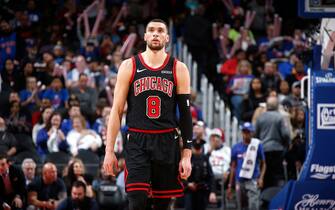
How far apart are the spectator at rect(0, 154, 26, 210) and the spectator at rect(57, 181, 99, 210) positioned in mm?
1044

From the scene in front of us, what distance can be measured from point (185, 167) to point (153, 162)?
1.00ft

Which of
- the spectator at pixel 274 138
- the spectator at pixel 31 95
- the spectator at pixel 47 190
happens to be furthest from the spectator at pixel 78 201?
the spectator at pixel 31 95

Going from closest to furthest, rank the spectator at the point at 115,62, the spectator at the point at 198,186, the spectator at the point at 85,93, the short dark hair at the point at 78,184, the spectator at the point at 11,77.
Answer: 1. the short dark hair at the point at 78,184
2. the spectator at the point at 198,186
3. the spectator at the point at 85,93
4. the spectator at the point at 11,77
5. the spectator at the point at 115,62

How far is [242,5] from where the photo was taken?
1073 inches

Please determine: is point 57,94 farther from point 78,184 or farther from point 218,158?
point 78,184

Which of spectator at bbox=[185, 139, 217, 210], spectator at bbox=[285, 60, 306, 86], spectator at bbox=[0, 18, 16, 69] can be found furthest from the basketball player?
spectator at bbox=[0, 18, 16, 69]

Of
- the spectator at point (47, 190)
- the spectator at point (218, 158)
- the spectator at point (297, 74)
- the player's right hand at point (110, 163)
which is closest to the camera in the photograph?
the player's right hand at point (110, 163)

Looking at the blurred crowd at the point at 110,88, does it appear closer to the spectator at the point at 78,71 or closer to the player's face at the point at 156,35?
the spectator at the point at 78,71

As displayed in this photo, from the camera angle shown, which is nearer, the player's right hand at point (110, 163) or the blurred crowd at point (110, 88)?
the player's right hand at point (110, 163)

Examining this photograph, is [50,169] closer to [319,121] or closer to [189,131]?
[319,121]

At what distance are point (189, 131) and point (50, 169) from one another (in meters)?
6.73

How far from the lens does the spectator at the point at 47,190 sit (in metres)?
16.6

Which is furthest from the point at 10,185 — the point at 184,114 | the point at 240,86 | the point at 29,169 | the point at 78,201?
the point at 240,86

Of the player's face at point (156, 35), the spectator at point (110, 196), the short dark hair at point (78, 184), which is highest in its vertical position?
the player's face at point (156, 35)
